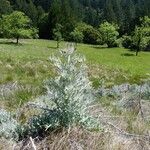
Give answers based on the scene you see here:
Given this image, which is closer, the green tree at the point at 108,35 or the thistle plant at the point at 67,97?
the thistle plant at the point at 67,97

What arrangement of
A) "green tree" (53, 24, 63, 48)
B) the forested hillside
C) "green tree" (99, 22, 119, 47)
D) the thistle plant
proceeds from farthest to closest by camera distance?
the forested hillside → "green tree" (99, 22, 119, 47) → "green tree" (53, 24, 63, 48) → the thistle plant

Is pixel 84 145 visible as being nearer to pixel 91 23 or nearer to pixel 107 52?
pixel 107 52

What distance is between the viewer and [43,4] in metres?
138

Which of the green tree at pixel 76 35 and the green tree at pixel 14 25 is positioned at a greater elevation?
the green tree at pixel 14 25

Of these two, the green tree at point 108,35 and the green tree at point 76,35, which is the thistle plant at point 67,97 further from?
the green tree at point 76,35

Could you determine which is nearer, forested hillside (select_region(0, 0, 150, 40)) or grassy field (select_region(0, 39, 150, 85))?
grassy field (select_region(0, 39, 150, 85))

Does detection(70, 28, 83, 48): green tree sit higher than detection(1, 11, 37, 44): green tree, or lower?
lower

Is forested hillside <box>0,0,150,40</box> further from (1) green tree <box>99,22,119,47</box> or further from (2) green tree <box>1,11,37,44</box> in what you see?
(2) green tree <box>1,11,37,44</box>

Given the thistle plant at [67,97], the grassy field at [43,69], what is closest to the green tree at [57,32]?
the grassy field at [43,69]

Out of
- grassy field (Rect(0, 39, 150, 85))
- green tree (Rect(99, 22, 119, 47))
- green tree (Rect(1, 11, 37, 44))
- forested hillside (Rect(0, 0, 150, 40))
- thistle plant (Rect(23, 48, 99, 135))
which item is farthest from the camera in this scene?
forested hillside (Rect(0, 0, 150, 40))

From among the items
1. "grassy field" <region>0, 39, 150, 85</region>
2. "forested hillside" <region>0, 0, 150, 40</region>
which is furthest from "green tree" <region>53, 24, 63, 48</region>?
"grassy field" <region>0, 39, 150, 85</region>

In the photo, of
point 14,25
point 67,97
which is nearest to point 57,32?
point 14,25

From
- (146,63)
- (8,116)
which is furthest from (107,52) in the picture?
(8,116)

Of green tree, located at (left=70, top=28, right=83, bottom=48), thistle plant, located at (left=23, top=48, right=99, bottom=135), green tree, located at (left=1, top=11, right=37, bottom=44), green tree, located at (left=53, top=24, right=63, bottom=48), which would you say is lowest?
green tree, located at (left=70, top=28, right=83, bottom=48)
